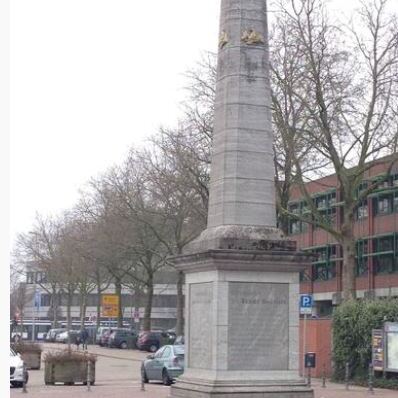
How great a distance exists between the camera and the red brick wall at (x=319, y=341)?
103 ft

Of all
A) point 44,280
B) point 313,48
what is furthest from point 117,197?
point 44,280

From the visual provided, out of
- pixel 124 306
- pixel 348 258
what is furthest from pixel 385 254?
pixel 124 306

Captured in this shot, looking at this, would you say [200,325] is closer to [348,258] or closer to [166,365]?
[166,365]

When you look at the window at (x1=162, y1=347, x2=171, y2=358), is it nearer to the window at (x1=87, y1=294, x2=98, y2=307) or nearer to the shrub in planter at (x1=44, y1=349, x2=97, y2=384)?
the shrub in planter at (x1=44, y1=349, x2=97, y2=384)

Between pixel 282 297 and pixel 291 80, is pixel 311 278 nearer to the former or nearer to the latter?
pixel 291 80

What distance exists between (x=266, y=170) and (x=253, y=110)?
107cm

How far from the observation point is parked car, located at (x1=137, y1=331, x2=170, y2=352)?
57375 mm

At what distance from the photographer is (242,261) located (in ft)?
46.5

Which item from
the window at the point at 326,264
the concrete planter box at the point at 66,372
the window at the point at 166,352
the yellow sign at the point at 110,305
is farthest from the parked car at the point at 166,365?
the yellow sign at the point at 110,305

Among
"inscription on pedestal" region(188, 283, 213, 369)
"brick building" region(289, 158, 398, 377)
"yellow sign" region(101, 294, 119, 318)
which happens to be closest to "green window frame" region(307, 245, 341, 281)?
"brick building" region(289, 158, 398, 377)

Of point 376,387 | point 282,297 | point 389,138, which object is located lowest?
point 376,387

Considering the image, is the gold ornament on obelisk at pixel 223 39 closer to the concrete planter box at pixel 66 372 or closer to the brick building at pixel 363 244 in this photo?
the concrete planter box at pixel 66 372

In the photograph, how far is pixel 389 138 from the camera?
3522cm

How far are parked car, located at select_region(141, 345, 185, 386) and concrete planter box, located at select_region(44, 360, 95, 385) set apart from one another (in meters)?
1.93
